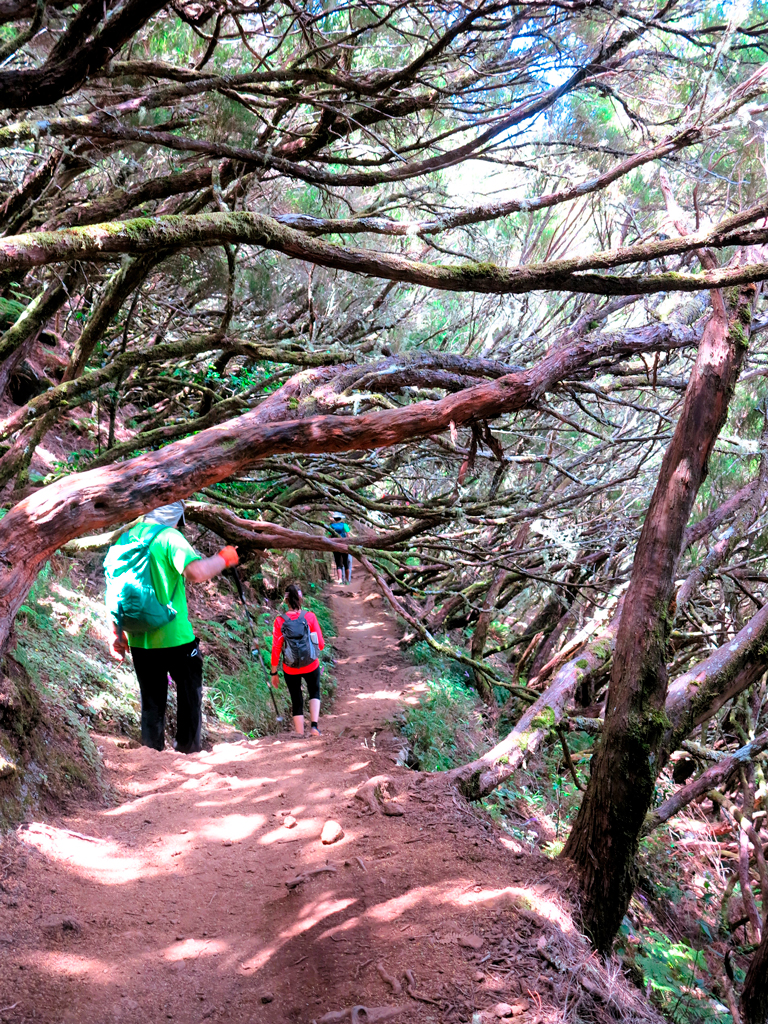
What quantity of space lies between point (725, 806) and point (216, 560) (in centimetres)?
685

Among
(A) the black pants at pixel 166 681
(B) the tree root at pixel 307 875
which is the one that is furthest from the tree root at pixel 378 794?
(A) the black pants at pixel 166 681

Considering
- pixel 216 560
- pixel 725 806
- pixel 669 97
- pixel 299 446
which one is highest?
pixel 669 97

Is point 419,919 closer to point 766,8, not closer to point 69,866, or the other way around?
point 69,866

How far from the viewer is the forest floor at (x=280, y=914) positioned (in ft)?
9.55

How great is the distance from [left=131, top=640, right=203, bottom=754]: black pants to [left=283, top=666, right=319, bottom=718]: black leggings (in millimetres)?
2322

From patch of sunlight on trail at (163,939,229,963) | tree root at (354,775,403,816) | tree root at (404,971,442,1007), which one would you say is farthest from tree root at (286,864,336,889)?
tree root at (404,971,442,1007)

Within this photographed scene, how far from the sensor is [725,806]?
802 centimetres

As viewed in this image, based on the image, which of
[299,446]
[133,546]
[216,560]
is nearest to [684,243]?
[299,446]

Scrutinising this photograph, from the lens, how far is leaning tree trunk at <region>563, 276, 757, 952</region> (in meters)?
4.13

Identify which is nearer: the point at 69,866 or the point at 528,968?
the point at 528,968

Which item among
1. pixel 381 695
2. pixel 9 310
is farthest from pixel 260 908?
pixel 381 695

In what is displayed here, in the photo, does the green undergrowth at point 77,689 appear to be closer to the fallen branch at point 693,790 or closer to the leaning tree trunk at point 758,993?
the fallen branch at point 693,790

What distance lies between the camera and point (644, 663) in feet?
13.8

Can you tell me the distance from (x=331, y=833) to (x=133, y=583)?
6.33 feet
